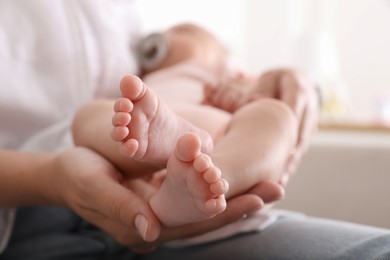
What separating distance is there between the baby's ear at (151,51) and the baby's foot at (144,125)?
606mm

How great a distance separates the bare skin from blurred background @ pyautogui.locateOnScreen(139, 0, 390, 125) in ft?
5.64

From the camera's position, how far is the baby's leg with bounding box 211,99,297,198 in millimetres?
488

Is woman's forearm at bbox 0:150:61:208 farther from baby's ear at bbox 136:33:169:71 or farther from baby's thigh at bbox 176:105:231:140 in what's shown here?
baby's ear at bbox 136:33:169:71

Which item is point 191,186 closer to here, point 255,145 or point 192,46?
point 255,145

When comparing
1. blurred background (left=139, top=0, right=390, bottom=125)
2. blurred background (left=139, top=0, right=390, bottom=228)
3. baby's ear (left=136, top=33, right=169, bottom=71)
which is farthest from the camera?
blurred background (left=139, top=0, right=390, bottom=125)

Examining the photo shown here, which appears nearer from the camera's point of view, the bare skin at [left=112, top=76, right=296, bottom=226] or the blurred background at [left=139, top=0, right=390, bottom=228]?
the bare skin at [left=112, top=76, right=296, bottom=226]

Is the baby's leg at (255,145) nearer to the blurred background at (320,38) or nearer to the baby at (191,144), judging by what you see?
the baby at (191,144)

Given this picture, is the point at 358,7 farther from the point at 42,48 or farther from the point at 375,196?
the point at 42,48

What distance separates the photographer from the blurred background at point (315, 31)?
2475 mm

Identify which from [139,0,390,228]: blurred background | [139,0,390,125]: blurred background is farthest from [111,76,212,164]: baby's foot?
[139,0,390,125]: blurred background

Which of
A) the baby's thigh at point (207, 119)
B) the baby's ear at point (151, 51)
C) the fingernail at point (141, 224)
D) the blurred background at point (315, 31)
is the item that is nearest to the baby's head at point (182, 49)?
the baby's ear at point (151, 51)

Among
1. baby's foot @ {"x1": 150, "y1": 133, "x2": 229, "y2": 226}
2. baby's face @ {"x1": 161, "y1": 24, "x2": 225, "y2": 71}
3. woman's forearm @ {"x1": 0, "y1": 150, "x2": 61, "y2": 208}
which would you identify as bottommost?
baby's face @ {"x1": 161, "y1": 24, "x2": 225, "y2": 71}

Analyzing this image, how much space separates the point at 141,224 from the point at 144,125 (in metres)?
0.08

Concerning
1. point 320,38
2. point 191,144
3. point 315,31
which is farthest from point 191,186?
point 315,31
